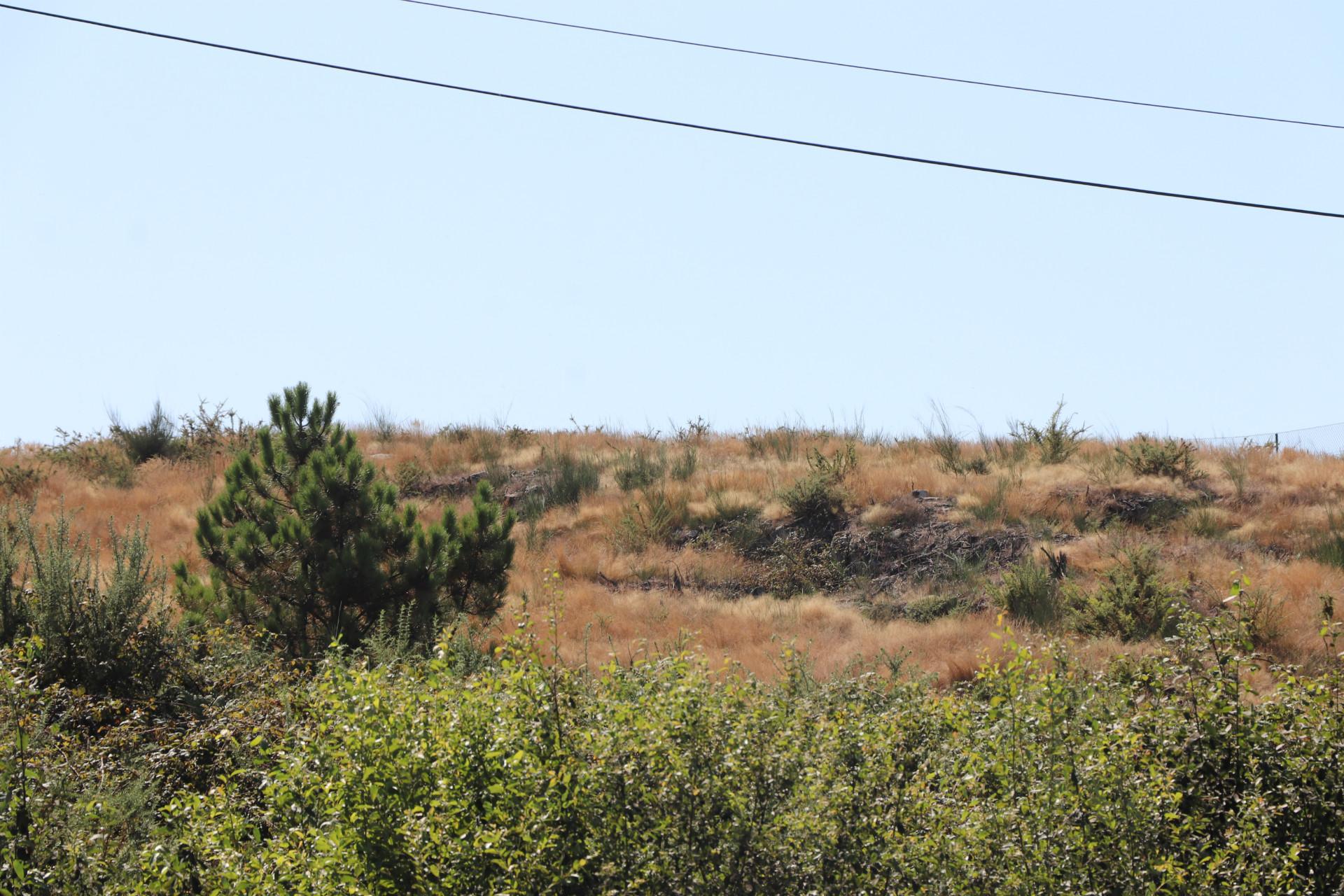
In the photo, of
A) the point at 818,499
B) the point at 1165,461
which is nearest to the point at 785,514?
the point at 818,499

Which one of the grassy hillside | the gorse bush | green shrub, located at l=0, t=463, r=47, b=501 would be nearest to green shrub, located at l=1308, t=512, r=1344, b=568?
the grassy hillside

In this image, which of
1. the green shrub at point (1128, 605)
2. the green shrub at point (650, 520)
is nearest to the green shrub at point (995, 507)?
the green shrub at point (1128, 605)

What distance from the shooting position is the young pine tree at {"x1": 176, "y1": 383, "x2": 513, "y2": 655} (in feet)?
39.3

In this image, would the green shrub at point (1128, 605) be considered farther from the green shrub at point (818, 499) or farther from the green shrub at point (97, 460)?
the green shrub at point (97, 460)

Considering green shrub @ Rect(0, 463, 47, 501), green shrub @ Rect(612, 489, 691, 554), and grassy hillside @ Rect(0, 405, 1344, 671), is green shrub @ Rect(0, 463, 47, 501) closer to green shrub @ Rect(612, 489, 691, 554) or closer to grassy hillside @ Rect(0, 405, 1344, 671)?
grassy hillside @ Rect(0, 405, 1344, 671)

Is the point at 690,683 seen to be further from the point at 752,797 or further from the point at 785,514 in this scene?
the point at 785,514

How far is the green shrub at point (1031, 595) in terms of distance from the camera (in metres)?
14.7

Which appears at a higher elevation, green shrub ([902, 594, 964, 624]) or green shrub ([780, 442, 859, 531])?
green shrub ([780, 442, 859, 531])

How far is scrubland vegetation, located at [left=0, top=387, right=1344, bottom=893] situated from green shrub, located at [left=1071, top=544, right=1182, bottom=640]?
4 cm

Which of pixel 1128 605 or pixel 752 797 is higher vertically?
pixel 752 797

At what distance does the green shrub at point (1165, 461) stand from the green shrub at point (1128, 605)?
5167mm

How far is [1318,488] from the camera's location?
61.4 feet

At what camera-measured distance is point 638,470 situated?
22188 mm

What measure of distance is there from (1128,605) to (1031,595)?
1.43 meters
